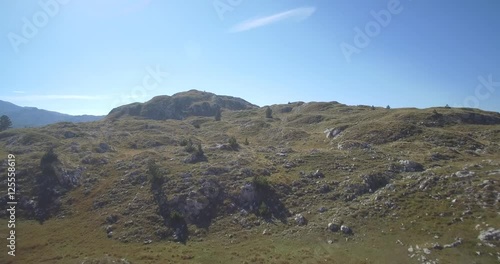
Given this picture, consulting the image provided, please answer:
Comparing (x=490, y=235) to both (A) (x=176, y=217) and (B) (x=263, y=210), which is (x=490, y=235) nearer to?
(B) (x=263, y=210)

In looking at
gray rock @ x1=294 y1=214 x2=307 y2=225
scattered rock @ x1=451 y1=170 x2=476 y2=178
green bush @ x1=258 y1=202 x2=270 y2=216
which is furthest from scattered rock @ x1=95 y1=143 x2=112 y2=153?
scattered rock @ x1=451 y1=170 x2=476 y2=178

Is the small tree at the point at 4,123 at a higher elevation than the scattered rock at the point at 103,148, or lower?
higher

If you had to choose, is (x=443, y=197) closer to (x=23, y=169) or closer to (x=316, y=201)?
(x=316, y=201)

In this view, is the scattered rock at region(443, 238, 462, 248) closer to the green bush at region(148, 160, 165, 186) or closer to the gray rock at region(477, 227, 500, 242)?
the gray rock at region(477, 227, 500, 242)

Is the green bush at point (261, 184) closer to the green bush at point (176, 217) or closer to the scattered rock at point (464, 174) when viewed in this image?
the green bush at point (176, 217)

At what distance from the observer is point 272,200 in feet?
188

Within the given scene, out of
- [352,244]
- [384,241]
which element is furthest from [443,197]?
[352,244]

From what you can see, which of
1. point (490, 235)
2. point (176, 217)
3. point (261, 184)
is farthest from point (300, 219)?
point (490, 235)

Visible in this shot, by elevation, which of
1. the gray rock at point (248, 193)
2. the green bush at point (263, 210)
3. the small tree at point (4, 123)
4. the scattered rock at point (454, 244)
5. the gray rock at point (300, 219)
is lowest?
the scattered rock at point (454, 244)

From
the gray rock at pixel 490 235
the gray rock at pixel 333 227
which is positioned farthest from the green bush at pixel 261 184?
the gray rock at pixel 490 235

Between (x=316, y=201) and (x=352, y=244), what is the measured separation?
526 inches

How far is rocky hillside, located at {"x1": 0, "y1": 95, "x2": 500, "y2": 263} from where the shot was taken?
42.5 metres

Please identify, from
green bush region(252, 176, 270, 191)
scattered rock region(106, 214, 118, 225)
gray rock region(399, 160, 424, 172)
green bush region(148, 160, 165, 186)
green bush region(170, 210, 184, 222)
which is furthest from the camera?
green bush region(148, 160, 165, 186)

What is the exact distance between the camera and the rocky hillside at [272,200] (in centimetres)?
4250
